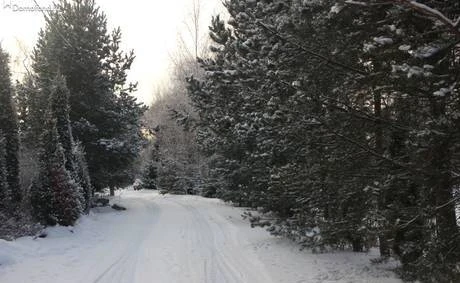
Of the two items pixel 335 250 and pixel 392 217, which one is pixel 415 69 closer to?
pixel 392 217

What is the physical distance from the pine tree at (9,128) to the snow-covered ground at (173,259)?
325 centimetres

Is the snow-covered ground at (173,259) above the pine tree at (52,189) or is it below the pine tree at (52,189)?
below

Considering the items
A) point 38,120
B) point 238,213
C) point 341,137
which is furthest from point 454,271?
point 38,120

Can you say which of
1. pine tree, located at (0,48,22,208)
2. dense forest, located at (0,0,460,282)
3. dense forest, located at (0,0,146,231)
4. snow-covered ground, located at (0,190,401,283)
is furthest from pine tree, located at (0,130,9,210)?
dense forest, located at (0,0,146,231)

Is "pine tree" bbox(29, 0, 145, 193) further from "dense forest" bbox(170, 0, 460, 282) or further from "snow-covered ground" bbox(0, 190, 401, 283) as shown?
"dense forest" bbox(170, 0, 460, 282)

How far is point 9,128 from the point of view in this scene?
1778 cm

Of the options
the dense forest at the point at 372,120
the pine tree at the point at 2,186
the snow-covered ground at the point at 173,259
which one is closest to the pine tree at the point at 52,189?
the snow-covered ground at the point at 173,259

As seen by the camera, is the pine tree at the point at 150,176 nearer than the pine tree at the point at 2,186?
No

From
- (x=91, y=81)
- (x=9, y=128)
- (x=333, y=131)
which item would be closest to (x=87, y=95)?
(x=91, y=81)

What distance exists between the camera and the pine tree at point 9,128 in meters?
17.4

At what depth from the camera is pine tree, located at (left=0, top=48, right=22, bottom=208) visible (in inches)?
686

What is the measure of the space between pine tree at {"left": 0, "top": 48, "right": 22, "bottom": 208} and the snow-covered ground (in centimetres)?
325

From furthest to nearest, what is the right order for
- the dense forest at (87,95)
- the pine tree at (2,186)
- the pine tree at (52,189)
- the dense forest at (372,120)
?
the dense forest at (87,95), the pine tree at (2,186), the pine tree at (52,189), the dense forest at (372,120)

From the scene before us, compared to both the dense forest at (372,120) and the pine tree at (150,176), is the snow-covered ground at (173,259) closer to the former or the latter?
the dense forest at (372,120)
